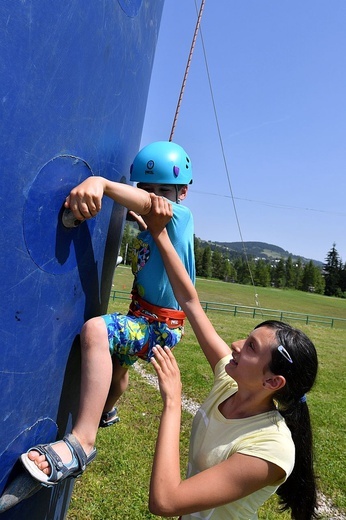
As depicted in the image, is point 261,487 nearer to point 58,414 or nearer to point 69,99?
point 58,414

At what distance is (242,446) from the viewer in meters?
1.62

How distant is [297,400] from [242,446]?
342 mm

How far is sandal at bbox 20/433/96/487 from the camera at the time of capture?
1.32m

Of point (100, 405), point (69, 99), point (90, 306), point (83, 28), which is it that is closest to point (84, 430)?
point (100, 405)

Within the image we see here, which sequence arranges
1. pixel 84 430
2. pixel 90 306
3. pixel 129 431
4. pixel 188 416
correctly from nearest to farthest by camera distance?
1. pixel 84 430
2. pixel 90 306
3. pixel 129 431
4. pixel 188 416

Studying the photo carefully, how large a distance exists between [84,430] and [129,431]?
3.83 meters

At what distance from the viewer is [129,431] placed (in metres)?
5.14

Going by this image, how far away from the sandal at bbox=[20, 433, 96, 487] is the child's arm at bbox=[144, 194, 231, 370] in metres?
0.74

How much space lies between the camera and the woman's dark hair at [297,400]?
1717 mm

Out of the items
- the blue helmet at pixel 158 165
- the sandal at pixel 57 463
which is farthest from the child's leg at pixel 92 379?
the blue helmet at pixel 158 165

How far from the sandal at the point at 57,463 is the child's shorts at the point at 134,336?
39 cm

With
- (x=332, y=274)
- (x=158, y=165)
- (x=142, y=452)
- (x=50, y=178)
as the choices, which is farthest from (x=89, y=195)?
(x=332, y=274)

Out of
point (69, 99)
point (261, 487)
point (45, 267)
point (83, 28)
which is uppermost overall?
point (83, 28)

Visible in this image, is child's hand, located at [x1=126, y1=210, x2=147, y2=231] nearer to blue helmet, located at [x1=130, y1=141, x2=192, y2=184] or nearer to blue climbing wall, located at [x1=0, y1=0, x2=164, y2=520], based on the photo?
blue helmet, located at [x1=130, y1=141, x2=192, y2=184]
